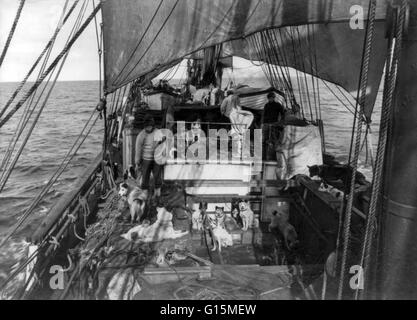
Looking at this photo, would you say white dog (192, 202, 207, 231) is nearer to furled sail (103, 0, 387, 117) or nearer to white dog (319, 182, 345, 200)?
white dog (319, 182, 345, 200)

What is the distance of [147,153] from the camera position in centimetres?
717

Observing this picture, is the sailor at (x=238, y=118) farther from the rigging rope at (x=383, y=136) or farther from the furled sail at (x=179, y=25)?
the rigging rope at (x=383, y=136)

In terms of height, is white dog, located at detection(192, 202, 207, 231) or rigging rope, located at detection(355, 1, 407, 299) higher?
rigging rope, located at detection(355, 1, 407, 299)

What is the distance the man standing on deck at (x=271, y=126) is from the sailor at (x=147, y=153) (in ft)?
8.24

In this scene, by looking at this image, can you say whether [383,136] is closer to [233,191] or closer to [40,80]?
[40,80]

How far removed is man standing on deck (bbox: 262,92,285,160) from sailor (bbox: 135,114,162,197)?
251 centimetres

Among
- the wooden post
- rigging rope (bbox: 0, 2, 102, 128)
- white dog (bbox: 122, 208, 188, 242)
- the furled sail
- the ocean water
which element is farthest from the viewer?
the ocean water

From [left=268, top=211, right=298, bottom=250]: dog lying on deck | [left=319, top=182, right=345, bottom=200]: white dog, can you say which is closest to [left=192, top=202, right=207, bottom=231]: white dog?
[left=268, top=211, right=298, bottom=250]: dog lying on deck

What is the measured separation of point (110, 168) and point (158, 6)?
13.2 feet

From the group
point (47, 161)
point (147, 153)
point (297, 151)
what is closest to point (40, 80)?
point (147, 153)

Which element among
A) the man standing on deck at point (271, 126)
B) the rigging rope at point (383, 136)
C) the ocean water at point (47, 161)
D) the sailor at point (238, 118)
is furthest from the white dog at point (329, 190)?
the ocean water at point (47, 161)

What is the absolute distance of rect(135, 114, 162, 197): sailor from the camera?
7.12m

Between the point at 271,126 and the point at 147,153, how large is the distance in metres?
3.07

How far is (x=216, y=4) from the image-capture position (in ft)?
19.2
